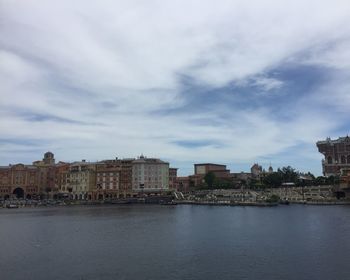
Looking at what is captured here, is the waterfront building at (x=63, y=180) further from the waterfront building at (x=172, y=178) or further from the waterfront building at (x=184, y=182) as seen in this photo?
the waterfront building at (x=184, y=182)

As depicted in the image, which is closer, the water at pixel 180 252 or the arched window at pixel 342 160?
the water at pixel 180 252

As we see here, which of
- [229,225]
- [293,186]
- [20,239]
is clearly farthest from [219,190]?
[20,239]

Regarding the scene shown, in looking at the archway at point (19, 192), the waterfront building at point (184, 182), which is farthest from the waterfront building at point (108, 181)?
the waterfront building at point (184, 182)

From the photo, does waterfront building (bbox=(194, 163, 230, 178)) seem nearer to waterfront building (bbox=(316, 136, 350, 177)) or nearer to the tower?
waterfront building (bbox=(316, 136, 350, 177))

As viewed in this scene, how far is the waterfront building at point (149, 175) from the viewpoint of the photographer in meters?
136

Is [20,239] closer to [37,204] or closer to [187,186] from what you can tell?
[37,204]

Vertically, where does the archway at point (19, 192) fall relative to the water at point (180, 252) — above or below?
above

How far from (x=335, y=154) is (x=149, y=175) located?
70005 millimetres

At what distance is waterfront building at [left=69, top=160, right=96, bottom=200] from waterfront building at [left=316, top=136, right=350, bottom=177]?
8420 cm

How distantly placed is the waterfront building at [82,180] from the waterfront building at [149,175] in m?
14.8

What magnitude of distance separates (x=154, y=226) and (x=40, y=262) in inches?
1004

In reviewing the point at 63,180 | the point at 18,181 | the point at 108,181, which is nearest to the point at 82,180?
the point at 108,181

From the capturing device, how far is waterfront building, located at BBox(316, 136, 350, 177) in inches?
6014

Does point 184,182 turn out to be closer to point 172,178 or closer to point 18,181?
point 172,178
